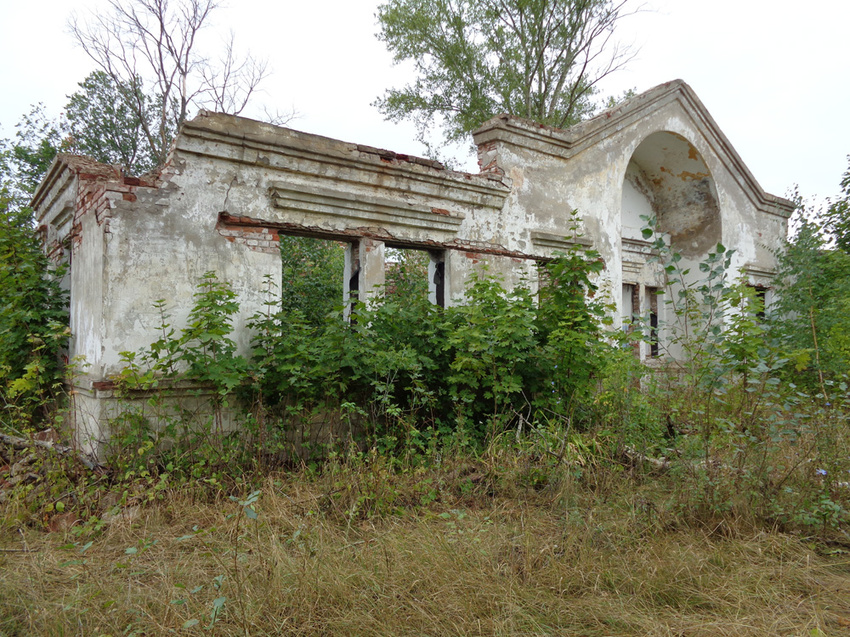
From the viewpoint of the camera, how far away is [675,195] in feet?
38.4

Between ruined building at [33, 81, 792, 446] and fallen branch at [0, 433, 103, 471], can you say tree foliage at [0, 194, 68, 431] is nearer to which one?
ruined building at [33, 81, 792, 446]

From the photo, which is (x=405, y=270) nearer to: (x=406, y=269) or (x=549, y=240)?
(x=406, y=269)

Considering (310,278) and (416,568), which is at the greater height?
(310,278)

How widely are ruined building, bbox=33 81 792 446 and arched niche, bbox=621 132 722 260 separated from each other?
2.36 ft

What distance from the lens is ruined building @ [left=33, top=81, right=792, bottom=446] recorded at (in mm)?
5148

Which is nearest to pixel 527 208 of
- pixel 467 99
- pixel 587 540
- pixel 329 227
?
pixel 329 227

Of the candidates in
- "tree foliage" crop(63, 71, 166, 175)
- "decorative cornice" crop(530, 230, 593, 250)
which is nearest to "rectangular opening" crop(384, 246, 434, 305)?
"decorative cornice" crop(530, 230, 593, 250)

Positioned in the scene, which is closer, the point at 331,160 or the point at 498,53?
the point at 331,160

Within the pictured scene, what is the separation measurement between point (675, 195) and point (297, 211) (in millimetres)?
8726

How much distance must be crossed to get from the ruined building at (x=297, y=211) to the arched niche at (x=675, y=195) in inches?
28.3

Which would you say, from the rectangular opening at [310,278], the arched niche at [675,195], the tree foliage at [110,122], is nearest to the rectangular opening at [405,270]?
the rectangular opening at [310,278]

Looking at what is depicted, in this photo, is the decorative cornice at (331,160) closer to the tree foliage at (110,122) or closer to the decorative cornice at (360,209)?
the decorative cornice at (360,209)

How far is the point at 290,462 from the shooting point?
5508 mm

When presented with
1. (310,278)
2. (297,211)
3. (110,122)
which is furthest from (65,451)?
(110,122)
